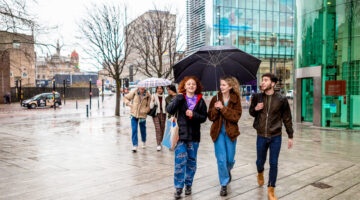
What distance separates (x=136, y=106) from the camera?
877 cm

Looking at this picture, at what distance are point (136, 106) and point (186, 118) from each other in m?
4.05

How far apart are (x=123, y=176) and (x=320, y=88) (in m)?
11.5

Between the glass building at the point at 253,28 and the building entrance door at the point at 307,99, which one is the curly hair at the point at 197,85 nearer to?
the building entrance door at the point at 307,99

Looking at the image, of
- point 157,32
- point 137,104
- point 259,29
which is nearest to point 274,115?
point 137,104

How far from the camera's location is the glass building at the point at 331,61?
13961 mm

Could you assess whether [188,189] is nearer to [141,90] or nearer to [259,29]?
[141,90]

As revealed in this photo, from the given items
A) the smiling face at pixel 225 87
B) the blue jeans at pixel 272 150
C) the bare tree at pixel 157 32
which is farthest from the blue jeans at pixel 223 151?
the bare tree at pixel 157 32

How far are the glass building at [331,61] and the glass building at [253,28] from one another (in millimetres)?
38019

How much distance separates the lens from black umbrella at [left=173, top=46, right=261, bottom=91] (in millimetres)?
5453

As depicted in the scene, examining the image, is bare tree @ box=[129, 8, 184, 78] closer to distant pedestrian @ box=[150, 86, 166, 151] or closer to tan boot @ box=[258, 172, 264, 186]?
distant pedestrian @ box=[150, 86, 166, 151]

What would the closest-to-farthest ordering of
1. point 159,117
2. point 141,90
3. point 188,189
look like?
point 188,189
point 141,90
point 159,117

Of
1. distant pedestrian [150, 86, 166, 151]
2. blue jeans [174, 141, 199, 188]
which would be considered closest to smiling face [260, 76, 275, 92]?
blue jeans [174, 141, 199, 188]

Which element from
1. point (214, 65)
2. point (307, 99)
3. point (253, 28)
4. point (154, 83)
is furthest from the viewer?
point (253, 28)

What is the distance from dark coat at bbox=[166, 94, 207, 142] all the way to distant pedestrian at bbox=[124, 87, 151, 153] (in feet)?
12.8
